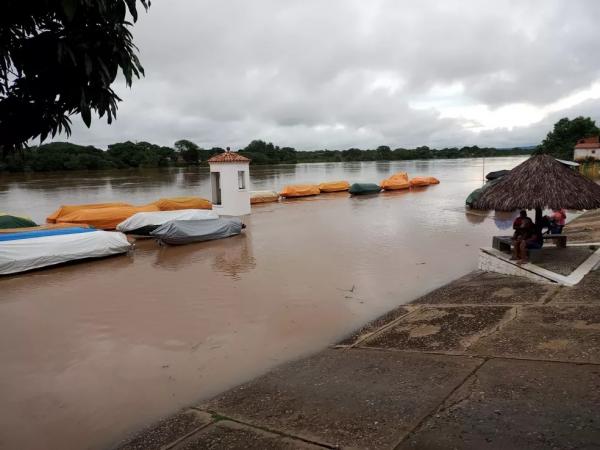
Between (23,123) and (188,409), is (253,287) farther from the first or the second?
(23,123)

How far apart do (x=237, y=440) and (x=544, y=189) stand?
25.9 feet

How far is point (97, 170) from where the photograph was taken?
80.1 metres

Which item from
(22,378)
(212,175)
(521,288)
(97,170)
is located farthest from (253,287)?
(97,170)

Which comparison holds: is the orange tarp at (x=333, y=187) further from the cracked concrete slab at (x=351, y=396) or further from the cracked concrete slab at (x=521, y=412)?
the cracked concrete slab at (x=521, y=412)

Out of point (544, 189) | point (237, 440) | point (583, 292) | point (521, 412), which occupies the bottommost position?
point (237, 440)

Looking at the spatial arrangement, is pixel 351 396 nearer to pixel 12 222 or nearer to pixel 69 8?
pixel 69 8

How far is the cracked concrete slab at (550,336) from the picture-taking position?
17.5 feet

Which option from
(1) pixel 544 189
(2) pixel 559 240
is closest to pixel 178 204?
(2) pixel 559 240

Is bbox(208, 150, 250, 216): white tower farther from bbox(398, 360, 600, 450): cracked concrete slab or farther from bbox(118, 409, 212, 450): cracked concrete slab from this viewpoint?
bbox(398, 360, 600, 450): cracked concrete slab

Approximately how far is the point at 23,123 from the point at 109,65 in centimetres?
65

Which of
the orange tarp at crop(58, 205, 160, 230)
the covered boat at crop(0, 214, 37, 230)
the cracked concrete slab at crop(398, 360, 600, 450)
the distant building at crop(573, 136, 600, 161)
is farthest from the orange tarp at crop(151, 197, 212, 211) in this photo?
the distant building at crop(573, 136, 600, 161)

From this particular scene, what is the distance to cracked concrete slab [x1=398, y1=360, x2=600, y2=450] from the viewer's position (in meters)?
3.65

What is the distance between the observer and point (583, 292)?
24.3 ft

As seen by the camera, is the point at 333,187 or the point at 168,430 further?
the point at 333,187
